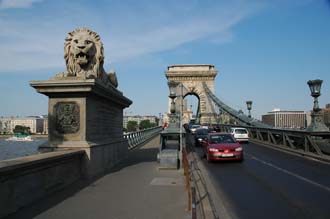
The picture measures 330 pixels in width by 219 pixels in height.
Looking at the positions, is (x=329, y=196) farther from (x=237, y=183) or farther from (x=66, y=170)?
(x=66, y=170)

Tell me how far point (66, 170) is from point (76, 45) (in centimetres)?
407

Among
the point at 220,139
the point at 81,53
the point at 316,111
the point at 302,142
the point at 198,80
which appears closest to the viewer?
the point at 81,53

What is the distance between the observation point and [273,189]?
33.5 feet

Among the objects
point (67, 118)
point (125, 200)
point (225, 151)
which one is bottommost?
point (125, 200)

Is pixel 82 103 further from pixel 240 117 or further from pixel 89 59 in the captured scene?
pixel 240 117

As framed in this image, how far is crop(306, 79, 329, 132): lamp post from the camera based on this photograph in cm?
1965

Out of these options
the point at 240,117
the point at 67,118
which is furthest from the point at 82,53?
the point at 240,117

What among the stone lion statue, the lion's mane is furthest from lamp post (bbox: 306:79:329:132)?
the stone lion statue

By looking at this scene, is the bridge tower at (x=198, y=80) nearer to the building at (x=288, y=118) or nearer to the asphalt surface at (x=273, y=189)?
the building at (x=288, y=118)

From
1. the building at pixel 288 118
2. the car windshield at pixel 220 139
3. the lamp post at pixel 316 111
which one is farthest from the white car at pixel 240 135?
the building at pixel 288 118

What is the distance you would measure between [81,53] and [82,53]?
0.10 feet

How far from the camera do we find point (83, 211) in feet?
23.3

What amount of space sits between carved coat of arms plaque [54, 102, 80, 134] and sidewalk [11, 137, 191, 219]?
164cm

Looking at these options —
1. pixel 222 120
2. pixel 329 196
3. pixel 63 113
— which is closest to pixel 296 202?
pixel 329 196
